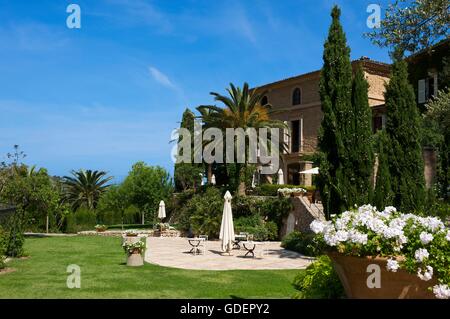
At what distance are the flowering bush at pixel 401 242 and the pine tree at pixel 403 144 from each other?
321 inches

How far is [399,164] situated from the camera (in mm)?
12656

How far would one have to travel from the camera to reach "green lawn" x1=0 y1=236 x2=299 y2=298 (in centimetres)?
830

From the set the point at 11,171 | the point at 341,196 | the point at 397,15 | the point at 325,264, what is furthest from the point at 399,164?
the point at 11,171

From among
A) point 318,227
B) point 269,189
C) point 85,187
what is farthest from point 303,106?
point 318,227

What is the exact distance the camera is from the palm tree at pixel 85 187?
40.3 meters

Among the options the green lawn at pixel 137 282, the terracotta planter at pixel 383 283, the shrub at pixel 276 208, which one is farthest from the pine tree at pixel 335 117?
the terracotta planter at pixel 383 283

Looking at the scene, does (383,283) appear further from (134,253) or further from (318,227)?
(134,253)

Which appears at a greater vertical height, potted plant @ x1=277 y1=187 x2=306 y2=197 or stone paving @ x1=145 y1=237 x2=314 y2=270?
potted plant @ x1=277 y1=187 x2=306 y2=197

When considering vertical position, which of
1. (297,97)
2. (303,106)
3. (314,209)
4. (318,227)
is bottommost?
(314,209)

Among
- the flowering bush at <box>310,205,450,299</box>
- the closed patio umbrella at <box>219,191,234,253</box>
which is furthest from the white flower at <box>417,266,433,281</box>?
the closed patio umbrella at <box>219,191,234,253</box>

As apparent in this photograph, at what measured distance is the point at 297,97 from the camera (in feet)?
118

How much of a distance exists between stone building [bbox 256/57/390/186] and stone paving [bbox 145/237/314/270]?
17321mm

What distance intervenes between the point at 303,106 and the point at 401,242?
31.4 meters

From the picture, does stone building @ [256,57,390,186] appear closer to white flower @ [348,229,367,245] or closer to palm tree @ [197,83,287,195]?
palm tree @ [197,83,287,195]
